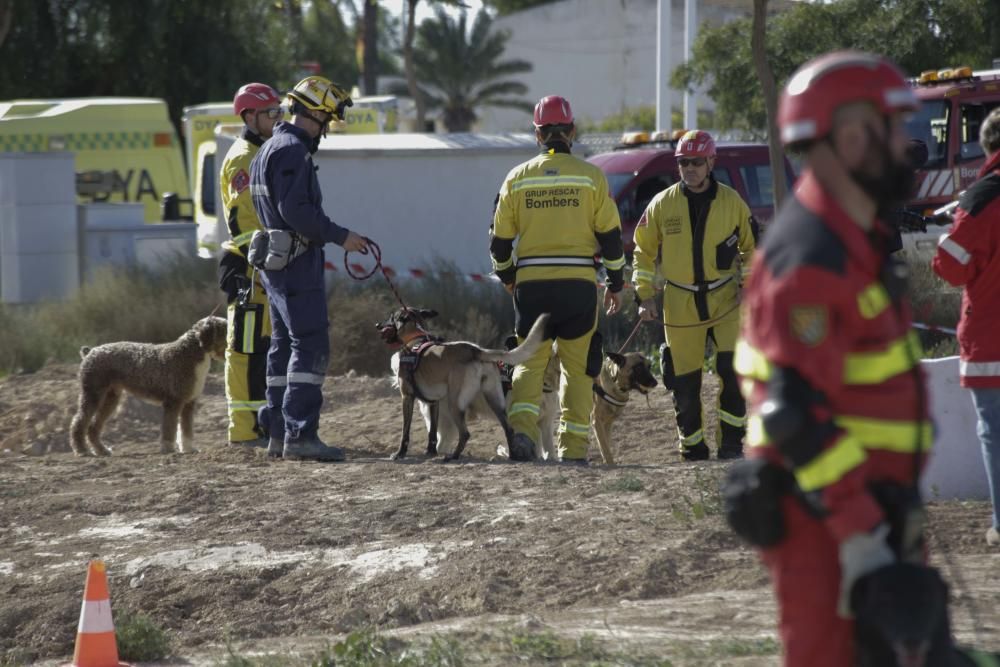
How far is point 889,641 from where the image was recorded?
10.5 ft

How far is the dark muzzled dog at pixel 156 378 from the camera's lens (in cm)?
1034

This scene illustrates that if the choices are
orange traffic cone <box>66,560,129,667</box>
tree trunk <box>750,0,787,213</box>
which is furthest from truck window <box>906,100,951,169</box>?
orange traffic cone <box>66,560,129,667</box>

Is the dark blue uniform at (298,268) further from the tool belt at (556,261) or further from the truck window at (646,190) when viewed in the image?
the truck window at (646,190)

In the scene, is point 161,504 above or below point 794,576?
below

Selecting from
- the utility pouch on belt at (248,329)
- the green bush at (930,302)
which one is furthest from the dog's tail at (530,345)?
the green bush at (930,302)

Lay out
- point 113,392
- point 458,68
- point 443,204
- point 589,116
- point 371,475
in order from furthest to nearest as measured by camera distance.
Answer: point 589,116 → point 458,68 → point 443,204 → point 113,392 → point 371,475

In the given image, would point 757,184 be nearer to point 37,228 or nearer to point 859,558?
point 37,228

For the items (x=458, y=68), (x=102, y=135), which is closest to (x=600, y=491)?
(x=102, y=135)

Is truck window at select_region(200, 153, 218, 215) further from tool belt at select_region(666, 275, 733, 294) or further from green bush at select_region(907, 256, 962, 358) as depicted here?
tool belt at select_region(666, 275, 733, 294)

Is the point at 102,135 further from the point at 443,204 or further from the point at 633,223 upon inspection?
the point at 633,223

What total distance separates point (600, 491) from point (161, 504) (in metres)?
2.47

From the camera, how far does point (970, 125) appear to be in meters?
17.2

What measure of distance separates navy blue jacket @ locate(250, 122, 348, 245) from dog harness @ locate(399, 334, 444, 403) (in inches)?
35.7

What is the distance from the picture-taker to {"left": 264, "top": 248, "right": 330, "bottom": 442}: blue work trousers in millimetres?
8766
